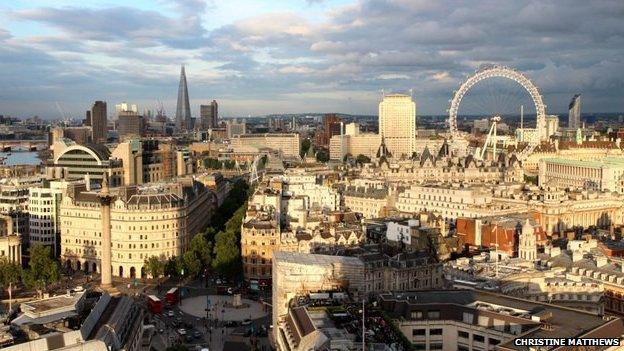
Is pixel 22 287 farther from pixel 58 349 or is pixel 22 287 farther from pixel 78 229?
pixel 58 349

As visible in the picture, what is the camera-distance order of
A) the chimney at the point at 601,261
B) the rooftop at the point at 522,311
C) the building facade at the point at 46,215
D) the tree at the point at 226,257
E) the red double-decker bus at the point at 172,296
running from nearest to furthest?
the rooftop at the point at 522,311 → the chimney at the point at 601,261 → the red double-decker bus at the point at 172,296 → the tree at the point at 226,257 → the building facade at the point at 46,215

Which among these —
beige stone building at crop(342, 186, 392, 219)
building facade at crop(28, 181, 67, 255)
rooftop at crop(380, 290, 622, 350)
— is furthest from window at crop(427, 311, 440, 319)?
building facade at crop(28, 181, 67, 255)

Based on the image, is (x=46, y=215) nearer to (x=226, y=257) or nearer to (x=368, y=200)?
(x=226, y=257)

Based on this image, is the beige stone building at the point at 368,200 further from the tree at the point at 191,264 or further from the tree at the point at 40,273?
the tree at the point at 40,273

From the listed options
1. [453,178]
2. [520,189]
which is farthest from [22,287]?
[453,178]

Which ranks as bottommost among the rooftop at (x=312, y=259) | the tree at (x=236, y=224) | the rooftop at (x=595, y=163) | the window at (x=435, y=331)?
the tree at (x=236, y=224)

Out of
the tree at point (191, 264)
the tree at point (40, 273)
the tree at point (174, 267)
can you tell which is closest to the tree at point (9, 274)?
the tree at point (40, 273)

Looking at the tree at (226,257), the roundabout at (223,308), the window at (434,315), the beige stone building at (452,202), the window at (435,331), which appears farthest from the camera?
the beige stone building at (452,202)
